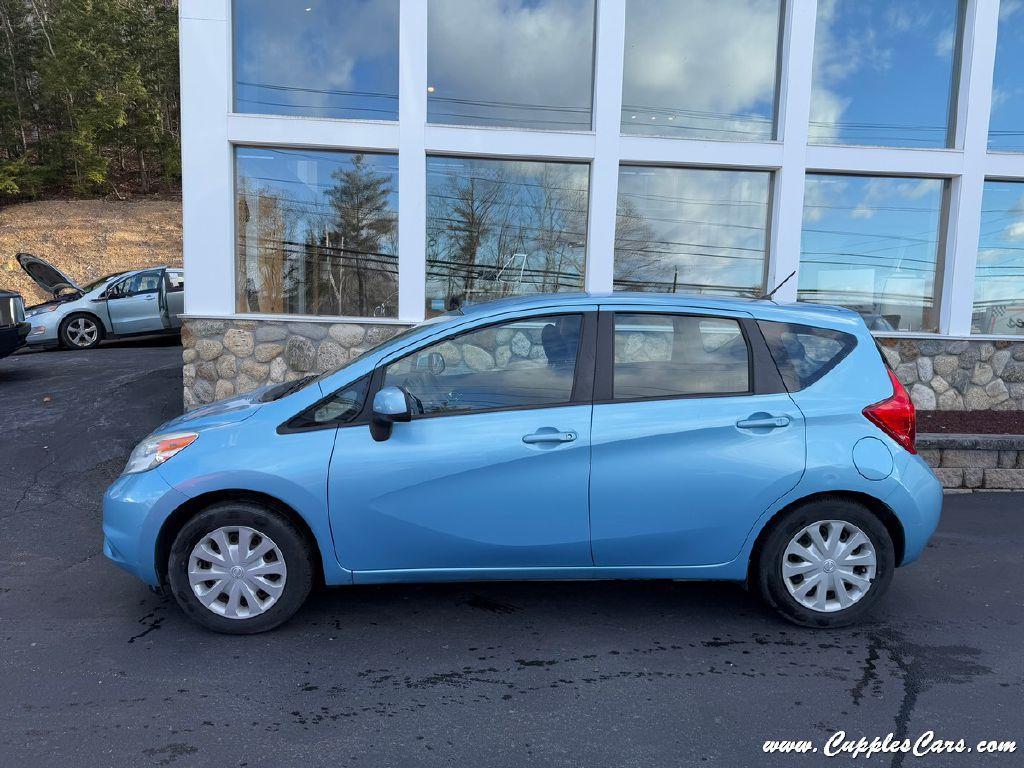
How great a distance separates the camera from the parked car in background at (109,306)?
46.2 feet

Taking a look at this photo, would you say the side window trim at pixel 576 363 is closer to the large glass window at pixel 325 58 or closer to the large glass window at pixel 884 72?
the large glass window at pixel 325 58

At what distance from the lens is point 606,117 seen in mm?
8289

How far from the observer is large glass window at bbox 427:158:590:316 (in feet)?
27.9

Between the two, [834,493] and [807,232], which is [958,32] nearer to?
[807,232]

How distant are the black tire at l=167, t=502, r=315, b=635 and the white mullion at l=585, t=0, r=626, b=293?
18.6 ft

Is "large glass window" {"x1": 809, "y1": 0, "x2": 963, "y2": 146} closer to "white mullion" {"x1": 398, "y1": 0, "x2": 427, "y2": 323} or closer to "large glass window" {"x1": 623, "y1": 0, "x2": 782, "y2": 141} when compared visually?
"large glass window" {"x1": 623, "y1": 0, "x2": 782, "y2": 141}

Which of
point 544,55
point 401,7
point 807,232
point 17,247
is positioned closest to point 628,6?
point 544,55

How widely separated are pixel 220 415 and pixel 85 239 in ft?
77.1

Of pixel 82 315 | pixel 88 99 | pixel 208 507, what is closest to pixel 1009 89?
pixel 208 507

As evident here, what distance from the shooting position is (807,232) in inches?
349

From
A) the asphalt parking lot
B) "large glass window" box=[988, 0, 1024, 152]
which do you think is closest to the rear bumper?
the asphalt parking lot

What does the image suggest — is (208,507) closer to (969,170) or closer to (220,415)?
(220,415)

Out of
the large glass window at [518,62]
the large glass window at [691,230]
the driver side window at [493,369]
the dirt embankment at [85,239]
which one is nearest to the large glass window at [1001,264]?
the large glass window at [691,230]

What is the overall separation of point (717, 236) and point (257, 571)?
→ 23.0 feet
